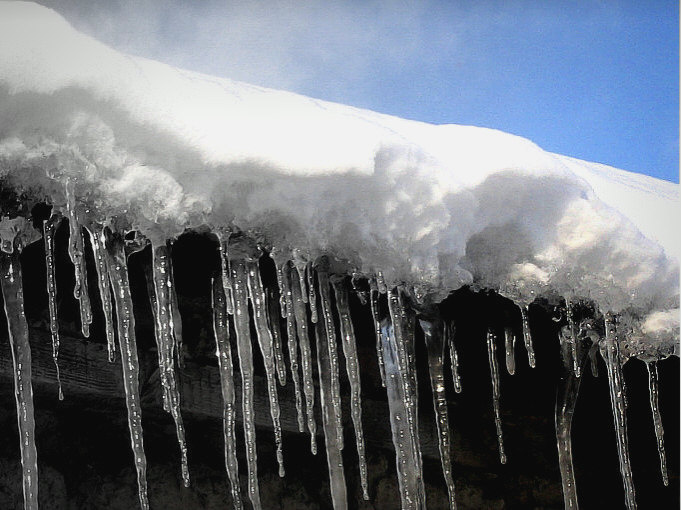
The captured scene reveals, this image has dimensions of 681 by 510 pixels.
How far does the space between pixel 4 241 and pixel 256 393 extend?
1093 mm

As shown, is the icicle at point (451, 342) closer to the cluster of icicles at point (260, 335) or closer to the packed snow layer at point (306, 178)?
the cluster of icicles at point (260, 335)

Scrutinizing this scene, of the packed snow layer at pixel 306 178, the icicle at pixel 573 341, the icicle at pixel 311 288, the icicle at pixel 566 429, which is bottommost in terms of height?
the icicle at pixel 566 429

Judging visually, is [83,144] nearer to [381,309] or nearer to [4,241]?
[4,241]

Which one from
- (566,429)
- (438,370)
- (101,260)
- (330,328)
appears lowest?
(566,429)

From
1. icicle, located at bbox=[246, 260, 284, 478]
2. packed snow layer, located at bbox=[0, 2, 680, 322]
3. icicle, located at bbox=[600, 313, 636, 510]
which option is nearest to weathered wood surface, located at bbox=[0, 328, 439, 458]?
icicle, located at bbox=[246, 260, 284, 478]

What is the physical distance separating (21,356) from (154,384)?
2.41 ft

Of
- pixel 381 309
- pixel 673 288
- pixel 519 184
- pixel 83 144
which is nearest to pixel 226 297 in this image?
pixel 381 309

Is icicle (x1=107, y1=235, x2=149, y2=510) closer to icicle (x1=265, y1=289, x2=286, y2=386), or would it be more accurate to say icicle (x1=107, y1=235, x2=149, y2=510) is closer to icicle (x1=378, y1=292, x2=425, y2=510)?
icicle (x1=265, y1=289, x2=286, y2=386)

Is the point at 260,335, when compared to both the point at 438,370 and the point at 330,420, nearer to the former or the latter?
the point at 330,420

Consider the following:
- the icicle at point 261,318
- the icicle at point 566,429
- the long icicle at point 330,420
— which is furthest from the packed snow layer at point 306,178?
the icicle at point 566,429

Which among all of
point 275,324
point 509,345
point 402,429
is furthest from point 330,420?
point 509,345

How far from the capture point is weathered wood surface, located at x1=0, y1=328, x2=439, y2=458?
2.16 meters

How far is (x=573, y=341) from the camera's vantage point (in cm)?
198

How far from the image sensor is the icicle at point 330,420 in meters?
1.88
